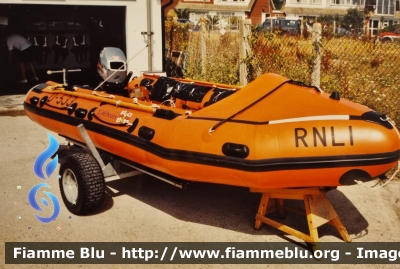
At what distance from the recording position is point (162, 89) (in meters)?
6.57

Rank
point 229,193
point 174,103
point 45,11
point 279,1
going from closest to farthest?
point 229,193, point 174,103, point 45,11, point 279,1

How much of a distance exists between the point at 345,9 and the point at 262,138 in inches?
2371

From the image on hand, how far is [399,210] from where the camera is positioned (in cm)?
516

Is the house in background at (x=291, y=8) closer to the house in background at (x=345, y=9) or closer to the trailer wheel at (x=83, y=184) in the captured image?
the house in background at (x=345, y=9)

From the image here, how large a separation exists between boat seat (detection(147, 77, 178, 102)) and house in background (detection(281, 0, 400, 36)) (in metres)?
50.1

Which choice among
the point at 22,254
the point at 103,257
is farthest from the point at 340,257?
the point at 22,254

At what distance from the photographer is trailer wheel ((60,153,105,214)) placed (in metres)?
4.81

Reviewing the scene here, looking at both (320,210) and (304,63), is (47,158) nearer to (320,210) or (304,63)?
(320,210)

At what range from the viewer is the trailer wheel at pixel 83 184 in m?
4.81

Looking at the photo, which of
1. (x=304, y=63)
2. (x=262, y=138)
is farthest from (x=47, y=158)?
(x=304, y=63)

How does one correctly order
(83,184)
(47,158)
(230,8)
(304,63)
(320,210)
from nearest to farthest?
(320,210), (83,184), (47,158), (304,63), (230,8)

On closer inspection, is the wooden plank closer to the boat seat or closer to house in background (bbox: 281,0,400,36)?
the boat seat

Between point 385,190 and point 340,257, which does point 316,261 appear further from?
point 385,190

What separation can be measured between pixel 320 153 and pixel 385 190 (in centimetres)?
243
